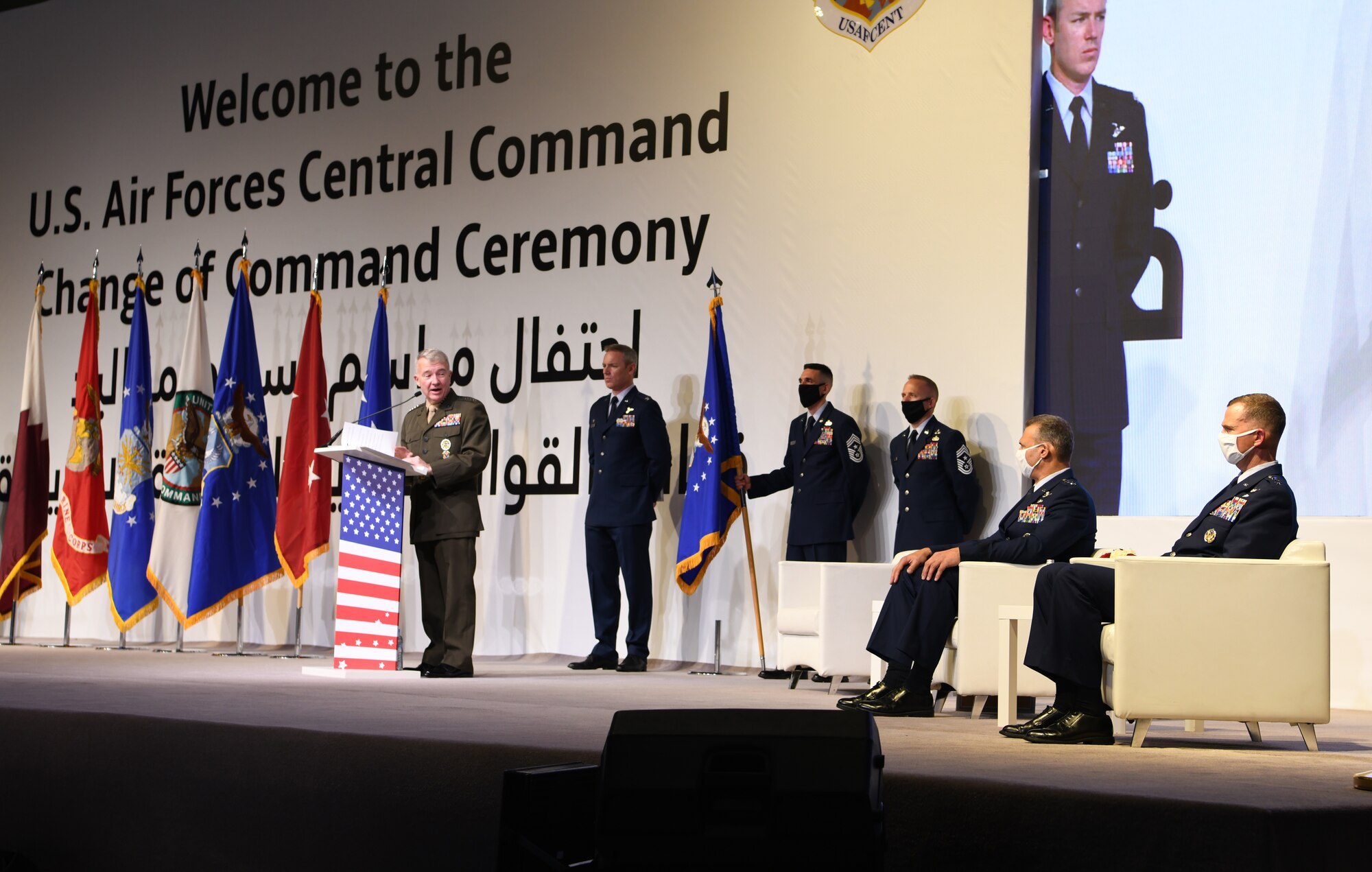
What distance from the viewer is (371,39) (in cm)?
862

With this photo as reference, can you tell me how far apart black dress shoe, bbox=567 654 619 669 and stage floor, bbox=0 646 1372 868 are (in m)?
0.68

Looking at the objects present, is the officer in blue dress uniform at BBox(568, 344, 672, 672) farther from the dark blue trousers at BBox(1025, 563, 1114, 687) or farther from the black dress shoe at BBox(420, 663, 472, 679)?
the dark blue trousers at BBox(1025, 563, 1114, 687)

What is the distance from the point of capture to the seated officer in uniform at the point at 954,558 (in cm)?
421

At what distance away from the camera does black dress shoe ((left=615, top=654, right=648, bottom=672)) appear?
679 centimetres

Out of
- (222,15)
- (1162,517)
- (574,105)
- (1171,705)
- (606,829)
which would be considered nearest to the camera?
(606,829)

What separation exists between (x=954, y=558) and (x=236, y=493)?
171 inches

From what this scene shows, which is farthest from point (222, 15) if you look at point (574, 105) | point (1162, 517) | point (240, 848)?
point (240, 848)

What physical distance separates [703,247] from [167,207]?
13.3 feet

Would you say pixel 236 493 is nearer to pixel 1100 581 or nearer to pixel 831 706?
pixel 831 706

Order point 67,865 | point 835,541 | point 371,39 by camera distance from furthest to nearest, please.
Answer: point 371,39, point 835,541, point 67,865

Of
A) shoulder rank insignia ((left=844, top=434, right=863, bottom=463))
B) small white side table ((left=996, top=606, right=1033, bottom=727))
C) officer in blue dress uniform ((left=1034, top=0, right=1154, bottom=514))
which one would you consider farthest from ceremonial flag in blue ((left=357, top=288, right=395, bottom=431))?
small white side table ((left=996, top=606, right=1033, bottom=727))

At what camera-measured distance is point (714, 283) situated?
7.01 m

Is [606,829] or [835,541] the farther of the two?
[835,541]

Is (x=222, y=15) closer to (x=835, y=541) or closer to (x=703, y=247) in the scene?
(x=703, y=247)
